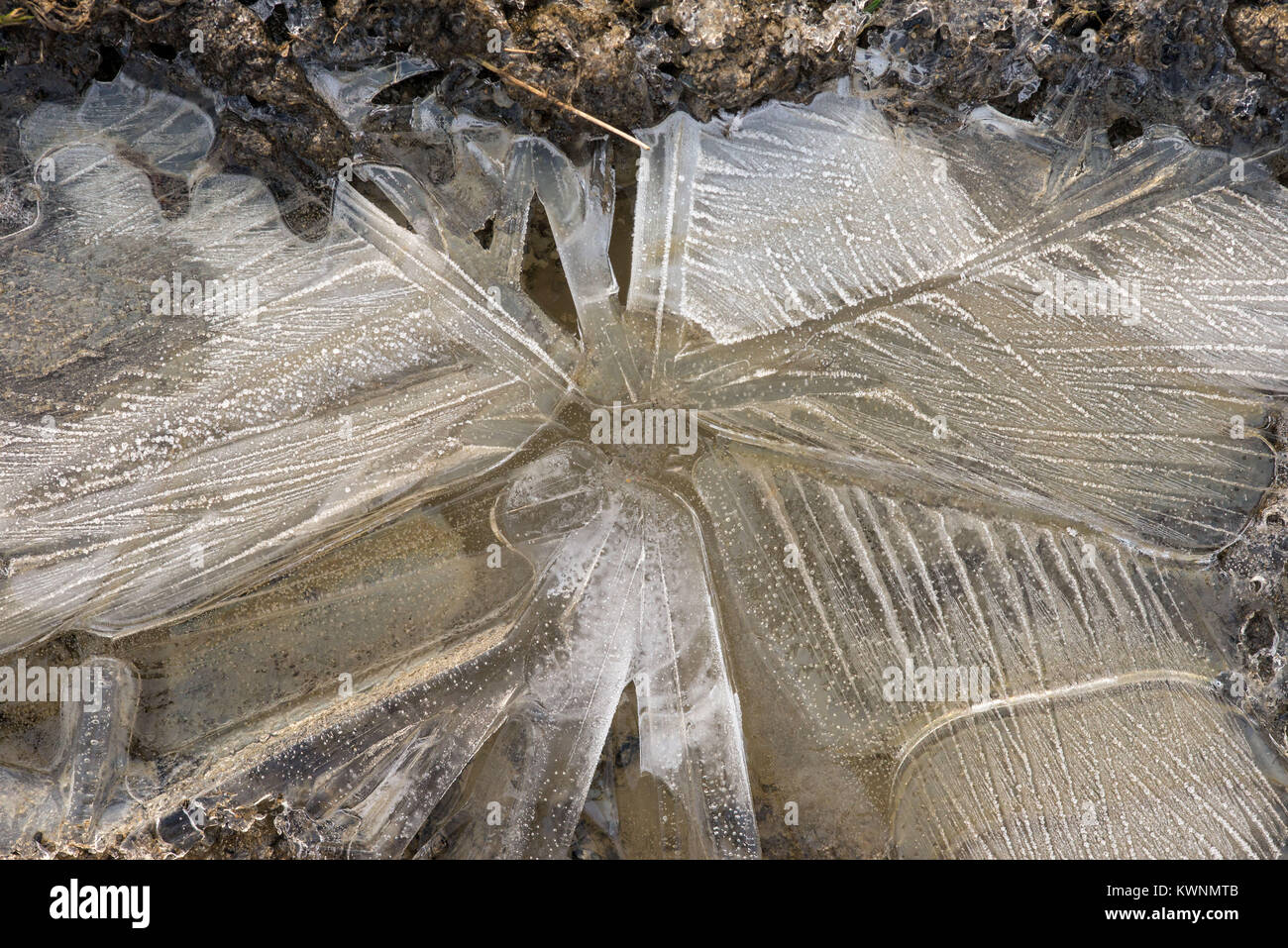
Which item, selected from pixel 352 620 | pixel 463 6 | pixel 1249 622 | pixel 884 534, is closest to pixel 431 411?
pixel 352 620

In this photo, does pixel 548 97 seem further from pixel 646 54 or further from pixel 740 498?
pixel 740 498

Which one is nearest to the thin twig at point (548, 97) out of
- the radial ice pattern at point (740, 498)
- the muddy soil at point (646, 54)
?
the muddy soil at point (646, 54)

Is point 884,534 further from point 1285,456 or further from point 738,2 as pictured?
point 738,2

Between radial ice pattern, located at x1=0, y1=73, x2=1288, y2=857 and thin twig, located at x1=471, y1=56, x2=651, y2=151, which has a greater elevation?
thin twig, located at x1=471, y1=56, x2=651, y2=151

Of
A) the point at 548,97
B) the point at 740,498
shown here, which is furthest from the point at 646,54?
the point at 740,498

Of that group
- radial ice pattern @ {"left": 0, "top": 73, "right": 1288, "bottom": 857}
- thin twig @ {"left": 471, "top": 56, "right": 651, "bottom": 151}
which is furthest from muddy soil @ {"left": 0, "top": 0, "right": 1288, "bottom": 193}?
radial ice pattern @ {"left": 0, "top": 73, "right": 1288, "bottom": 857}

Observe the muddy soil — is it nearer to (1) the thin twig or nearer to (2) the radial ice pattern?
(1) the thin twig

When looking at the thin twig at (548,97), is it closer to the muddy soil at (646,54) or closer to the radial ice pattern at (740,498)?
the muddy soil at (646,54)

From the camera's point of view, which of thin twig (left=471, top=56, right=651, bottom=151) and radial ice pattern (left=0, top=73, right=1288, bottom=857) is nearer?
thin twig (left=471, top=56, right=651, bottom=151)
